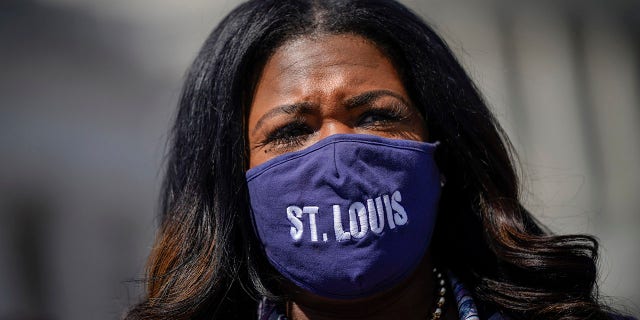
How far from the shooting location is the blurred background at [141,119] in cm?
541

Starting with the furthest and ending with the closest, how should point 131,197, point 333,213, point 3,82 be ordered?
point 131,197
point 3,82
point 333,213

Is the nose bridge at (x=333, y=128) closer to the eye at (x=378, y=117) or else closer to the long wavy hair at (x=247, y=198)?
the eye at (x=378, y=117)

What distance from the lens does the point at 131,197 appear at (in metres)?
5.70

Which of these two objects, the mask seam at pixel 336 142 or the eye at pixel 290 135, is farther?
the eye at pixel 290 135

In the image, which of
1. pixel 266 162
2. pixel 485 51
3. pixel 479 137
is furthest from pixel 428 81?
pixel 485 51

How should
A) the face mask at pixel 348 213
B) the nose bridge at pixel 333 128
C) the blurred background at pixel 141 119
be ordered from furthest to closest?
the blurred background at pixel 141 119, the nose bridge at pixel 333 128, the face mask at pixel 348 213

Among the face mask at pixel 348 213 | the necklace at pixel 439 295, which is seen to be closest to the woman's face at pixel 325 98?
the face mask at pixel 348 213

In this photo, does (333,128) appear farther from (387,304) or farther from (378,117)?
(387,304)

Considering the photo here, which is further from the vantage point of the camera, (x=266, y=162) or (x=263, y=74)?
(x=263, y=74)

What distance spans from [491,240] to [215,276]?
0.89m

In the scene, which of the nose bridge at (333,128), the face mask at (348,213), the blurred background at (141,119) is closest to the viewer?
the face mask at (348,213)

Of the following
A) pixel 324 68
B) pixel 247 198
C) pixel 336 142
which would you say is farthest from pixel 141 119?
pixel 336 142

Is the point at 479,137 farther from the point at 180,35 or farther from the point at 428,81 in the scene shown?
the point at 180,35

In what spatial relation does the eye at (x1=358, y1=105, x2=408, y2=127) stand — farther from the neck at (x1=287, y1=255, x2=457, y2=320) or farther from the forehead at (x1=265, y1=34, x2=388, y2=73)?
the neck at (x1=287, y1=255, x2=457, y2=320)
